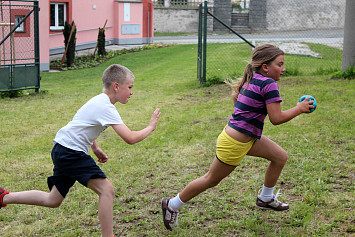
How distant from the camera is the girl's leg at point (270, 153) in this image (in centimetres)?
399

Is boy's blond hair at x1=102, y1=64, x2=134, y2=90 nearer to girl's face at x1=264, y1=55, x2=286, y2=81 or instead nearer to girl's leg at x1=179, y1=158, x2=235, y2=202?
girl's leg at x1=179, y1=158, x2=235, y2=202

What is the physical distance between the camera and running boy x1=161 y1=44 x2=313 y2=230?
368 cm

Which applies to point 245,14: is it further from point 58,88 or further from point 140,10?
point 58,88

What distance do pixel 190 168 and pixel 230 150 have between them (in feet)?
6.06

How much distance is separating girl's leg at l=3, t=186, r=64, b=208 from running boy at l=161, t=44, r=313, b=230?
38.2 inches

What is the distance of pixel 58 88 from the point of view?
12.4m

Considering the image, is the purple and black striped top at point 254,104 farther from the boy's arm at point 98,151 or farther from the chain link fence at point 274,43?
the chain link fence at point 274,43

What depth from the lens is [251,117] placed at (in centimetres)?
380

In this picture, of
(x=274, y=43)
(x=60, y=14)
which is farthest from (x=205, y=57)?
(x=60, y=14)

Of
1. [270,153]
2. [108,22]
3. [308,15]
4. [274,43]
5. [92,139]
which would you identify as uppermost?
[308,15]

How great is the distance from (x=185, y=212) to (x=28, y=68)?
26.2ft

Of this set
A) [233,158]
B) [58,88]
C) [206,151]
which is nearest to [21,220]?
[233,158]

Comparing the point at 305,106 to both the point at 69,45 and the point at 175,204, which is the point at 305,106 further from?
the point at 69,45

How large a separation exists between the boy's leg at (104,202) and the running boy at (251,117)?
0.69 metres
